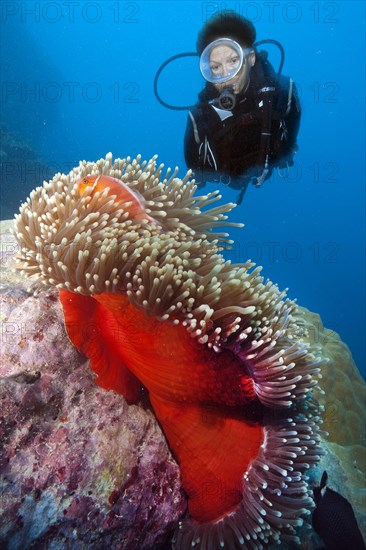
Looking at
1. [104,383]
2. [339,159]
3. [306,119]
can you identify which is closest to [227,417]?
[104,383]

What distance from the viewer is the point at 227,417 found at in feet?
7.50

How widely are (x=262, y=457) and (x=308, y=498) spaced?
0.39 m

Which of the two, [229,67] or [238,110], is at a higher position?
[229,67]

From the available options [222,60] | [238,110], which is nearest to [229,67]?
[222,60]

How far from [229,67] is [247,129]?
0.82 m

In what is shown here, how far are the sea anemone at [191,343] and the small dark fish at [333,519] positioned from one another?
0.57 meters

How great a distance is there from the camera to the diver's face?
15.5ft

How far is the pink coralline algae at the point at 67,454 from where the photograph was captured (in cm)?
187

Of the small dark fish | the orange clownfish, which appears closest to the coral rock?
the orange clownfish

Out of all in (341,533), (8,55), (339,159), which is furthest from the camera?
(339,159)

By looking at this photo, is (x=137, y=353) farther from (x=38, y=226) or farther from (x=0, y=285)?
(x=0, y=285)

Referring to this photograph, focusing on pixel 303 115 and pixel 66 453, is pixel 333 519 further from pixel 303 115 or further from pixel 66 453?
pixel 303 115

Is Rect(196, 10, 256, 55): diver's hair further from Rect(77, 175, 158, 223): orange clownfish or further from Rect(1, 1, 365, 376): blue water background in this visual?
Rect(1, 1, 365, 376): blue water background

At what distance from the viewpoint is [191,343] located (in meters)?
2.01
